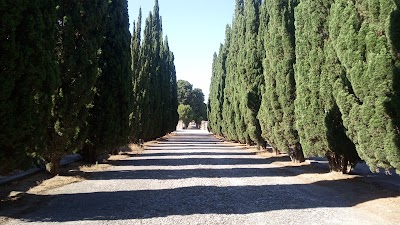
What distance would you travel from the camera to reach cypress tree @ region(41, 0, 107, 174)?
31.7 ft

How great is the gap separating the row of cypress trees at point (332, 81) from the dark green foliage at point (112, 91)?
628 cm

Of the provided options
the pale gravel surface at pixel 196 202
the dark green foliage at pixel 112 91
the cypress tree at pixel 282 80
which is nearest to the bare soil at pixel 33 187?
the pale gravel surface at pixel 196 202

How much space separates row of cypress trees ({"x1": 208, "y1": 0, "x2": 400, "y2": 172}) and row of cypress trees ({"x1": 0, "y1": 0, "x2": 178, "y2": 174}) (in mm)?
6244

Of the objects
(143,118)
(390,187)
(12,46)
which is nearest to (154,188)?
(12,46)

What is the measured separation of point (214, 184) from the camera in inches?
362

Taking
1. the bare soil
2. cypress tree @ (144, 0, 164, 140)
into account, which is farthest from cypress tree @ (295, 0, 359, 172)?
cypress tree @ (144, 0, 164, 140)

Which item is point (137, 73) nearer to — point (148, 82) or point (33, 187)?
point (148, 82)

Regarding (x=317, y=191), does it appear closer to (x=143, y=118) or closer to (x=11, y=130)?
(x=11, y=130)

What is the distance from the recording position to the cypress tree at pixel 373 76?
6.70 metres

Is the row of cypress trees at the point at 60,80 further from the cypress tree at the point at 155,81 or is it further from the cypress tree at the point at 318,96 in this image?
the cypress tree at the point at 155,81

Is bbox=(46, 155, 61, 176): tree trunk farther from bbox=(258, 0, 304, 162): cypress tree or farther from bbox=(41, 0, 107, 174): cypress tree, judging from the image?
bbox=(258, 0, 304, 162): cypress tree

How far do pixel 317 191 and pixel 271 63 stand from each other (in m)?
8.31

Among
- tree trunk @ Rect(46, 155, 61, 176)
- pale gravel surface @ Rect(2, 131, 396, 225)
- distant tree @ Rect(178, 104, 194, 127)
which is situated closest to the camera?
pale gravel surface @ Rect(2, 131, 396, 225)

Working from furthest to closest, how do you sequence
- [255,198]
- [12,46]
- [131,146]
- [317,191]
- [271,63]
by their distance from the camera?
[131,146], [271,63], [317,191], [255,198], [12,46]
